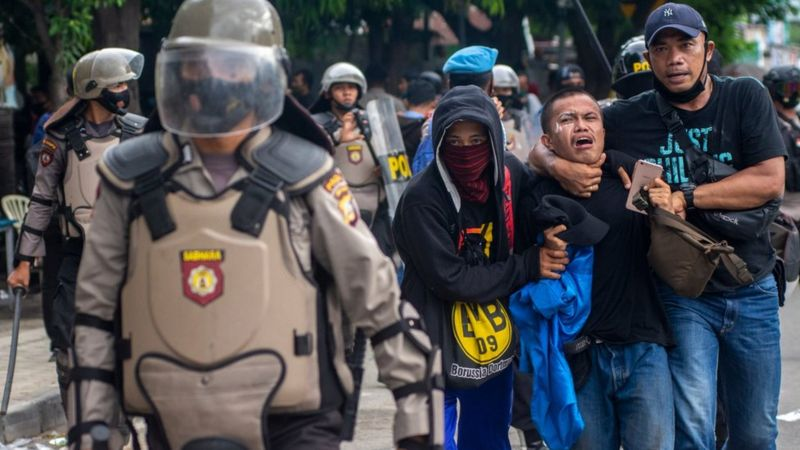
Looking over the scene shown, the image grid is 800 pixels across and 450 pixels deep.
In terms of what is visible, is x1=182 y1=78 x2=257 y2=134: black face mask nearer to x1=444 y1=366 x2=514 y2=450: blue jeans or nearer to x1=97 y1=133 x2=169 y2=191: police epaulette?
x1=97 y1=133 x2=169 y2=191: police epaulette

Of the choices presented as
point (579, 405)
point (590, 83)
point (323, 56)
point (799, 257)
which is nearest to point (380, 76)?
point (323, 56)

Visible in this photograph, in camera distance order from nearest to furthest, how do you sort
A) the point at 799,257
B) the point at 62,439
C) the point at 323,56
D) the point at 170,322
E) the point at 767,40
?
the point at 170,322
the point at 799,257
the point at 62,439
the point at 323,56
the point at 767,40

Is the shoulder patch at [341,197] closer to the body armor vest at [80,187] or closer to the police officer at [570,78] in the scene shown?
the body armor vest at [80,187]

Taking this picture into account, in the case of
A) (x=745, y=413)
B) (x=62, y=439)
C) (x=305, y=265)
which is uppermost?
(x=305, y=265)

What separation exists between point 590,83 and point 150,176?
64.1 ft

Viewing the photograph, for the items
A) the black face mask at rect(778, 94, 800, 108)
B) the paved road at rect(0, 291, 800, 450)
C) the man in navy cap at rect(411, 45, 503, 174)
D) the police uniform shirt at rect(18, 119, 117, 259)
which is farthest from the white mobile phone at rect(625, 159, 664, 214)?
the black face mask at rect(778, 94, 800, 108)

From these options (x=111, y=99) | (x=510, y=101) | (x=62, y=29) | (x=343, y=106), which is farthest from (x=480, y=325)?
(x=62, y=29)

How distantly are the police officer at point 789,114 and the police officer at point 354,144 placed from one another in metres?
2.64

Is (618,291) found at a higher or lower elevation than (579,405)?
higher

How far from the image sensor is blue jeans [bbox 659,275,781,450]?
4930mm

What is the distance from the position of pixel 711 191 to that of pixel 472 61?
264 centimetres

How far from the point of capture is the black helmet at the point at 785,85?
1006cm

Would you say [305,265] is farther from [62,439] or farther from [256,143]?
[62,439]

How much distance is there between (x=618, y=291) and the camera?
492 cm
